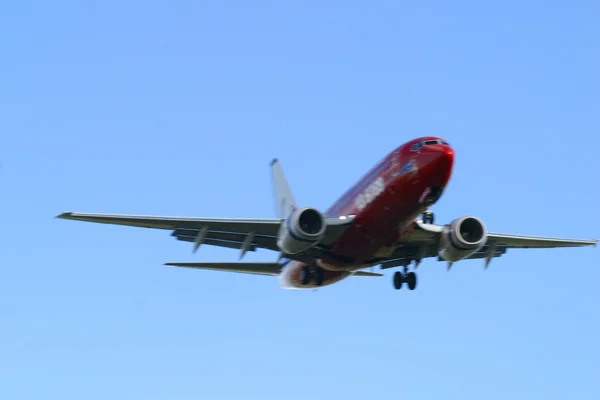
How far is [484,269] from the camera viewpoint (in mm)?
40531

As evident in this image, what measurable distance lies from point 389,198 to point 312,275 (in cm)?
687

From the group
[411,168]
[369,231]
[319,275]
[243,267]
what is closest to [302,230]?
[369,231]

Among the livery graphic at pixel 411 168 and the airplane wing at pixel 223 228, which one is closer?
the livery graphic at pixel 411 168

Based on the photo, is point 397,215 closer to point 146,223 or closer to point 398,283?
point 398,283

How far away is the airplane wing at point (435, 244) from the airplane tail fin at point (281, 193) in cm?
599

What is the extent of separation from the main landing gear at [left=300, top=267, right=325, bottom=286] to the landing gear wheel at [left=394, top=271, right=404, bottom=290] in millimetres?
2960

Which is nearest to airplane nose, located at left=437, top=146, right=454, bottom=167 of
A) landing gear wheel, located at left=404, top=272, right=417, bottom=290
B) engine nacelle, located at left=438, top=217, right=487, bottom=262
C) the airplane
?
the airplane

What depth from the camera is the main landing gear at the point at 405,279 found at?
39.7 metres

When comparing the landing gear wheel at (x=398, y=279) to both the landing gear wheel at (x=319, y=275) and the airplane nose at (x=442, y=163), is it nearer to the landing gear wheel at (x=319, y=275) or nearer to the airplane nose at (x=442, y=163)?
the landing gear wheel at (x=319, y=275)

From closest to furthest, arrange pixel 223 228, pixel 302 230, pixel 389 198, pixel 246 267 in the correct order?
1. pixel 389 198
2. pixel 302 230
3. pixel 223 228
4. pixel 246 267

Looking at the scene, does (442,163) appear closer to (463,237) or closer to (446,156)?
(446,156)

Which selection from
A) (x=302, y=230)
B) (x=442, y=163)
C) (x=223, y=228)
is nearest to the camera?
(x=442, y=163)

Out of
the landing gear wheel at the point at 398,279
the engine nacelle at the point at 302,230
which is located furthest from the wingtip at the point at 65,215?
the landing gear wheel at the point at 398,279

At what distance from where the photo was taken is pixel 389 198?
1351 inches
